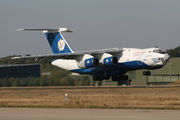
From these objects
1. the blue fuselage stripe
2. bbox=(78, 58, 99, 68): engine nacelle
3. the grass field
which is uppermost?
bbox=(78, 58, 99, 68): engine nacelle

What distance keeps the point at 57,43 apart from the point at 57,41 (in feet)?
0.84

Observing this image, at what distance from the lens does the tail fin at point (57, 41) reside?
127 ft

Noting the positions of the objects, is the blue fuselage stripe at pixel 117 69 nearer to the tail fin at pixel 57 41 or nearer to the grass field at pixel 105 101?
the grass field at pixel 105 101

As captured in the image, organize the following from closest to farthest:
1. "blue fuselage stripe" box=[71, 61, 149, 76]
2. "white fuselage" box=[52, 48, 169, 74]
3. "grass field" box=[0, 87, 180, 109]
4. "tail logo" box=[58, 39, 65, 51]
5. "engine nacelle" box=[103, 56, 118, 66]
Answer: "grass field" box=[0, 87, 180, 109], "white fuselage" box=[52, 48, 169, 74], "blue fuselage stripe" box=[71, 61, 149, 76], "engine nacelle" box=[103, 56, 118, 66], "tail logo" box=[58, 39, 65, 51]

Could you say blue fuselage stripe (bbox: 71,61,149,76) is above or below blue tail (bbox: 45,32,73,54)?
below

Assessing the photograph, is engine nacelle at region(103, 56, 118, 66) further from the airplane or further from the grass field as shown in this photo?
the grass field

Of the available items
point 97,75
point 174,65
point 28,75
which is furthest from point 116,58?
point 174,65

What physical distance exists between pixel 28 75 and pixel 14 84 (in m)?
2.51

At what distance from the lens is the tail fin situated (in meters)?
38.8

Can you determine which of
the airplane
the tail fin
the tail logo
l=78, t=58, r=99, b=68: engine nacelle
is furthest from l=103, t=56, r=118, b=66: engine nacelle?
the tail logo

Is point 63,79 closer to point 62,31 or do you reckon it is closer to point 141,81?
point 62,31

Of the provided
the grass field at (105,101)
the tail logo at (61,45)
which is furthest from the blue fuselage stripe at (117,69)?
Answer: the tail logo at (61,45)

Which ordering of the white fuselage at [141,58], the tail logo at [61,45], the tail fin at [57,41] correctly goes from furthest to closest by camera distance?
the tail logo at [61,45], the tail fin at [57,41], the white fuselage at [141,58]

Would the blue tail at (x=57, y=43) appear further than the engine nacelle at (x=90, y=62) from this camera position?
Yes
